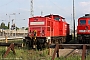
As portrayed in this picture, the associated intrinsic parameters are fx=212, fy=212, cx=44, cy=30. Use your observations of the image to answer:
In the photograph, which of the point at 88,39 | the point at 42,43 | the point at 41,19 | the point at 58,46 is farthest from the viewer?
the point at 88,39

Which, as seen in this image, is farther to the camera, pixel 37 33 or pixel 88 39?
pixel 88 39

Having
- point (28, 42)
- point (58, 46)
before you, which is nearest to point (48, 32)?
point (28, 42)

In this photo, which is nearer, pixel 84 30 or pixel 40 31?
pixel 40 31

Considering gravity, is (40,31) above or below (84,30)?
below

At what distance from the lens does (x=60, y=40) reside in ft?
85.4

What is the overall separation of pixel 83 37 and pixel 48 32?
5917 mm

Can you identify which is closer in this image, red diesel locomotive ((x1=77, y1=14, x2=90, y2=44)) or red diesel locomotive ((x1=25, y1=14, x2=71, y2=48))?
red diesel locomotive ((x1=25, y1=14, x2=71, y2=48))

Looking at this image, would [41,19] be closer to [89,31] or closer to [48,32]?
[48,32]

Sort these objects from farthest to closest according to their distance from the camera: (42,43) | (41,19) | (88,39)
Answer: (88,39) < (41,19) < (42,43)

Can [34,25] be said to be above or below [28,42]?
above

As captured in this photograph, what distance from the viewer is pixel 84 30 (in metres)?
25.5

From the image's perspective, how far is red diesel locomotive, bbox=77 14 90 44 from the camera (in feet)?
82.4

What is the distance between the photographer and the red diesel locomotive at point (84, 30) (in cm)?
2512

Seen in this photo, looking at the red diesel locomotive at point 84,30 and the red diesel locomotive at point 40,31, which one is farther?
the red diesel locomotive at point 84,30
